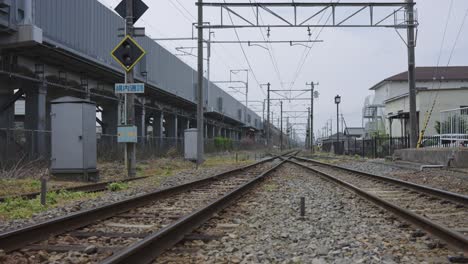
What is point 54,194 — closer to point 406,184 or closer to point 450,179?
point 406,184

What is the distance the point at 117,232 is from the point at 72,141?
1011 cm

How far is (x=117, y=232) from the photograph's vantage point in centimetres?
665

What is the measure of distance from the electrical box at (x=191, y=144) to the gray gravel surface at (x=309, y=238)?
1873cm

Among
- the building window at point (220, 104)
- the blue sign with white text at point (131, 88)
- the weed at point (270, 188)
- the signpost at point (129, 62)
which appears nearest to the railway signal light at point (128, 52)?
the signpost at point (129, 62)

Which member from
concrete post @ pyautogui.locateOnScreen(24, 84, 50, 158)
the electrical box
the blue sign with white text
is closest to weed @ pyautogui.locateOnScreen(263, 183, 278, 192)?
the blue sign with white text

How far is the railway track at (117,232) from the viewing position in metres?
5.27

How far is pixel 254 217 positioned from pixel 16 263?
423 cm

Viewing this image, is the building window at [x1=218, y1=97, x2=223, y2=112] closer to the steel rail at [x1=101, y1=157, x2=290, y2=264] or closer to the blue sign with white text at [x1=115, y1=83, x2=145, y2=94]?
the blue sign with white text at [x1=115, y1=83, x2=145, y2=94]

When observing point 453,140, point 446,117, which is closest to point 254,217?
point 453,140

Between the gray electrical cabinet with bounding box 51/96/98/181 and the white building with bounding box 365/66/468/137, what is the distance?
26858mm

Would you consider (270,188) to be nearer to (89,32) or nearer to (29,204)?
(29,204)

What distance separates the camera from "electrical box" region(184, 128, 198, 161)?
28.6 meters

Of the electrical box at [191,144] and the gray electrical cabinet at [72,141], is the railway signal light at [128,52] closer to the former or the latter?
the gray electrical cabinet at [72,141]

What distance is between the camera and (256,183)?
1471 cm
